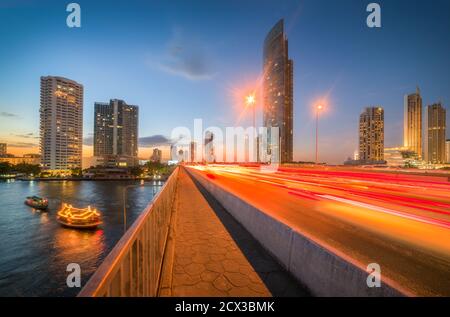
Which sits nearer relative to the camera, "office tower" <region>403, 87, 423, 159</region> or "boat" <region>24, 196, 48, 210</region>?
"boat" <region>24, 196, 48, 210</region>

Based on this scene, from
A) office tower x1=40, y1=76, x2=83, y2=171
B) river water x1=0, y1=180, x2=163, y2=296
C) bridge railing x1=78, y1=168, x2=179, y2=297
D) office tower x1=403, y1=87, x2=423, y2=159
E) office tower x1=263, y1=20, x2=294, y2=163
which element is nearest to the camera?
bridge railing x1=78, y1=168, x2=179, y2=297

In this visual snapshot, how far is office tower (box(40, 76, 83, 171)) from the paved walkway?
17434 cm

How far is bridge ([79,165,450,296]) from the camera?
7.83 ft

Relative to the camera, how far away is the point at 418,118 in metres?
161

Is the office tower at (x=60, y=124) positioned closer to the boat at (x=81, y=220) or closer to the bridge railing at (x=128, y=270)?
the boat at (x=81, y=220)

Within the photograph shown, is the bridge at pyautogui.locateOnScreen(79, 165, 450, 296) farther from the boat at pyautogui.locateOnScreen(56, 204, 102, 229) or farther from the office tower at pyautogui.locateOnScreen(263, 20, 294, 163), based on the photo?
the office tower at pyautogui.locateOnScreen(263, 20, 294, 163)

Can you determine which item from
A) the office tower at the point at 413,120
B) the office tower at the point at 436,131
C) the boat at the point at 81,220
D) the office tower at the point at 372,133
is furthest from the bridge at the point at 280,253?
the office tower at the point at 436,131

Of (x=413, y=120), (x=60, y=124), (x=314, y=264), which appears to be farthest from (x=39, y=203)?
(x=413, y=120)

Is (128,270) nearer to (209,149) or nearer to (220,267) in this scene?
(220,267)

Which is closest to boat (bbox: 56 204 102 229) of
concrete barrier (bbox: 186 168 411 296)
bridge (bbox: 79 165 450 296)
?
bridge (bbox: 79 165 450 296)
